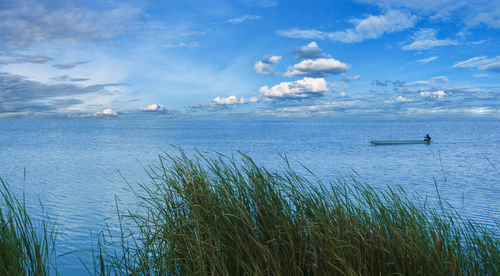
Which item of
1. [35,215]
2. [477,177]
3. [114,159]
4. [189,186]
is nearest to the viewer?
[189,186]

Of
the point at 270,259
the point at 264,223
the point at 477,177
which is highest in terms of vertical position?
the point at 264,223

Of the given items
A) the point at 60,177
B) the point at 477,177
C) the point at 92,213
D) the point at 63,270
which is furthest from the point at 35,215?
the point at 477,177

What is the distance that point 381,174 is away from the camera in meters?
26.8

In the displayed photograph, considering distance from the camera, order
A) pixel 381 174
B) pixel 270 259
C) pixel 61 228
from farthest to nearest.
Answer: pixel 381 174, pixel 61 228, pixel 270 259

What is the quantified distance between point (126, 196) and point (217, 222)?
49.6 feet

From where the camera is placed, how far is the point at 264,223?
13.2 feet

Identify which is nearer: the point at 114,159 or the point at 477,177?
the point at 477,177

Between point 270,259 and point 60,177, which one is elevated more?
point 270,259

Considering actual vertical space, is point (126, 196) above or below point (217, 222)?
below

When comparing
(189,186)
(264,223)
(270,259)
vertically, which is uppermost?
(189,186)

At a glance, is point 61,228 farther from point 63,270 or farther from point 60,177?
point 60,177

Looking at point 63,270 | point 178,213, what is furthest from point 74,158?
point 178,213

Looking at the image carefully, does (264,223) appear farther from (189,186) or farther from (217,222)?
(189,186)

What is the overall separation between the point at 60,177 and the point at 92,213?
1162cm
